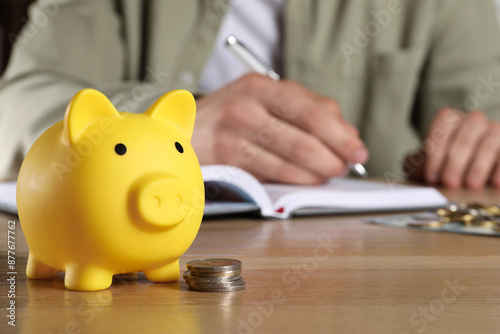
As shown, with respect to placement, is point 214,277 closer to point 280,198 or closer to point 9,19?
point 280,198

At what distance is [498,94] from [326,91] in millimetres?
436

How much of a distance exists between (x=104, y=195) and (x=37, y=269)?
8 centimetres

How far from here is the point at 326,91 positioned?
1.45 meters

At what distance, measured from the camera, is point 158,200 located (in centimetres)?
34

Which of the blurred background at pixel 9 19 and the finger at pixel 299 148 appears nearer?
the finger at pixel 299 148

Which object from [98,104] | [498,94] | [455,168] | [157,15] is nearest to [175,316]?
[98,104]

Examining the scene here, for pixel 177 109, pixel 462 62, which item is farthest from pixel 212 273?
pixel 462 62

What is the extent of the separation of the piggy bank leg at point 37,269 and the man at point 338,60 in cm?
69

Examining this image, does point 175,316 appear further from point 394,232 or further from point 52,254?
point 394,232

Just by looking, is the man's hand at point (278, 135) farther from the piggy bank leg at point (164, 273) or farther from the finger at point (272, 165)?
the piggy bank leg at point (164, 273)

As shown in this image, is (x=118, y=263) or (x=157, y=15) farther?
(x=157, y=15)

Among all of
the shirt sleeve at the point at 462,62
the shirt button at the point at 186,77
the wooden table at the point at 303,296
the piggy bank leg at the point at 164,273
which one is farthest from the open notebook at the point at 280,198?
the shirt sleeve at the point at 462,62

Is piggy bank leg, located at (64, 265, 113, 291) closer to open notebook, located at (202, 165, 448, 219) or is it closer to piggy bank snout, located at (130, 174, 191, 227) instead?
piggy bank snout, located at (130, 174, 191, 227)

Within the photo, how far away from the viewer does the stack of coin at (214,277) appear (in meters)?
0.35
